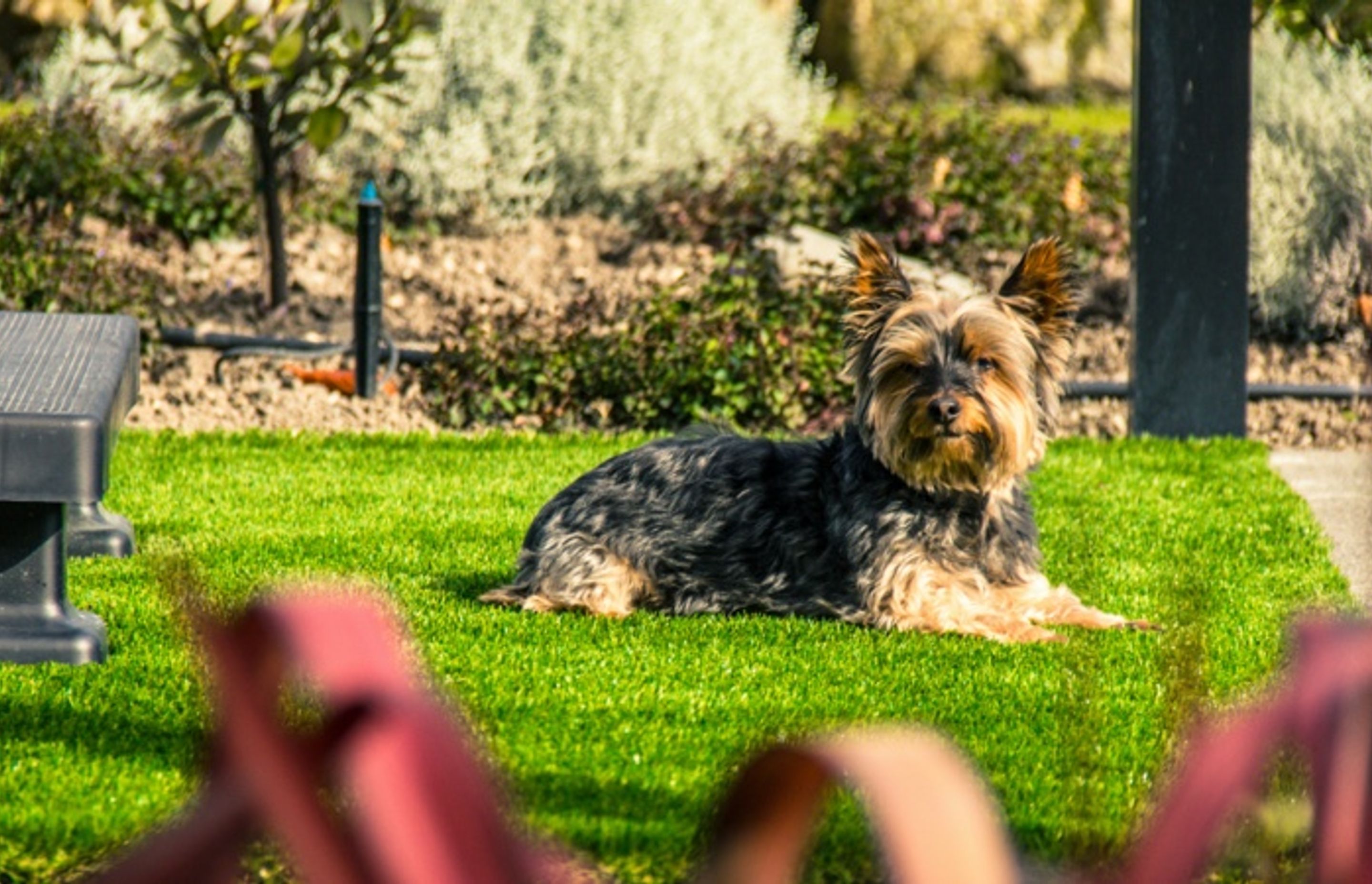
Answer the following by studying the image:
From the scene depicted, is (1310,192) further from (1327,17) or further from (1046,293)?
(1046,293)

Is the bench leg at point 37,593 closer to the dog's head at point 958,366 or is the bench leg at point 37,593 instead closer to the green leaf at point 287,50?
the dog's head at point 958,366

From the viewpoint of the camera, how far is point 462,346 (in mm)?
10734

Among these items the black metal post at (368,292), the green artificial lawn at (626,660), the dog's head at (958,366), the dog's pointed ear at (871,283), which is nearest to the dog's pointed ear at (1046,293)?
the dog's head at (958,366)

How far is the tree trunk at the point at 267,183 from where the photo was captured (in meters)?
11.1

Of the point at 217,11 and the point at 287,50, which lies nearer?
the point at 217,11

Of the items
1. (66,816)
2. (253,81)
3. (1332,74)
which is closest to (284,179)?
(253,81)

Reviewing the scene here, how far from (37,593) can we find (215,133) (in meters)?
6.11

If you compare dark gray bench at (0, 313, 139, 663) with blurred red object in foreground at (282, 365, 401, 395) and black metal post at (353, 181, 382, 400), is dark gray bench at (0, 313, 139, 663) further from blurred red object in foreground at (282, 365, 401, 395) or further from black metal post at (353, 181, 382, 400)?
blurred red object in foreground at (282, 365, 401, 395)

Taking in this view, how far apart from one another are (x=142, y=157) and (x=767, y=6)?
14.7 metres

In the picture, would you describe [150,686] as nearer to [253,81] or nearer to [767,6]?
[253,81]

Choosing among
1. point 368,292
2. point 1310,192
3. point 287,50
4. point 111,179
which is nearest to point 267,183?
point 287,50

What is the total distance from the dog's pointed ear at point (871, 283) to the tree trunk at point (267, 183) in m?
5.64

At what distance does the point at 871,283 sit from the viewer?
619 cm

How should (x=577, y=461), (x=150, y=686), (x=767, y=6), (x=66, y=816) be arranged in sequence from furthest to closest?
(x=767, y=6)
(x=577, y=461)
(x=150, y=686)
(x=66, y=816)
